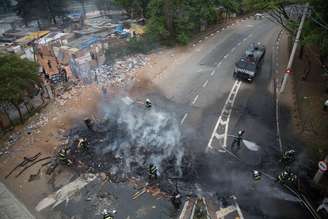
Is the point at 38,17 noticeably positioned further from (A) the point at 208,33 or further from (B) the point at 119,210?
(B) the point at 119,210

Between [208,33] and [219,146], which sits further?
[208,33]

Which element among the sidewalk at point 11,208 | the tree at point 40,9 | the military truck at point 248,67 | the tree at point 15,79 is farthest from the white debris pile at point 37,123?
the tree at point 40,9

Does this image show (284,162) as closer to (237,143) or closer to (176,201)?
(237,143)

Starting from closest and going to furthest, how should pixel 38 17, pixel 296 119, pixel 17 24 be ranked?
pixel 296 119 < pixel 38 17 < pixel 17 24

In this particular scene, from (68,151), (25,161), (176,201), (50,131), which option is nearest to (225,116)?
(176,201)

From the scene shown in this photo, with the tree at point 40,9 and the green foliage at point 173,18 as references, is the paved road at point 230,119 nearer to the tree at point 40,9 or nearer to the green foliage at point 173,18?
the green foliage at point 173,18

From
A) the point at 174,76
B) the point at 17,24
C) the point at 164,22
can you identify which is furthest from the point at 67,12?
the point at 174,76
